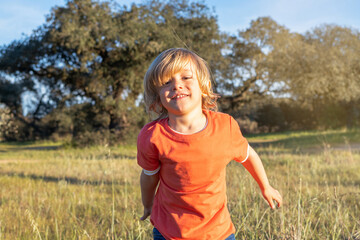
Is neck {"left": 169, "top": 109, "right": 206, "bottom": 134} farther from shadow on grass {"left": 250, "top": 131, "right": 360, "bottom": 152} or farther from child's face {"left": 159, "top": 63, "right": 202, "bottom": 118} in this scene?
shadow on grass {"left": 250, "top": 131, "right": 360, "bottom": 152}

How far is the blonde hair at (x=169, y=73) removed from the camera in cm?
156

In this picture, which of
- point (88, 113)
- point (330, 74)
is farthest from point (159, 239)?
point (330, 74)

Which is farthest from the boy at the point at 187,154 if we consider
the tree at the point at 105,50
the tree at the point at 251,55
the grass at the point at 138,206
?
the tree at the point at 251,55

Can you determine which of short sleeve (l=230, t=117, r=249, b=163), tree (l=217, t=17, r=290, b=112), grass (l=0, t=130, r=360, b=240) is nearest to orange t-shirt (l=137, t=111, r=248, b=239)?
short sleeve (l=230, t=117, r=249, b=163)

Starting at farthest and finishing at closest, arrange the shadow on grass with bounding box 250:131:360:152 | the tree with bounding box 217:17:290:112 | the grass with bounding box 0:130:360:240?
1. the tree with bounding box 217:17:290:112
2. the shadow on grass with bounding box 250:131:360:152
3. the grass with bounding box 0:130:360:240

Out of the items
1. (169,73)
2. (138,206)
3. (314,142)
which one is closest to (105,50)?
(314,142)

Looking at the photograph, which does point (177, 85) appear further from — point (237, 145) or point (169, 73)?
point (237, 145)

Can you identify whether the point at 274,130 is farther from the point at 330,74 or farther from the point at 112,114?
the point at 112,114

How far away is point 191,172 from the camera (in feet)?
4.87

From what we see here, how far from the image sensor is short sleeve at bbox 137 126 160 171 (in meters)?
1.51

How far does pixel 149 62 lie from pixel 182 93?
12.2 meters

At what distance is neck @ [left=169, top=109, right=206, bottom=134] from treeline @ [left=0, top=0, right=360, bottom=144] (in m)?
5.66

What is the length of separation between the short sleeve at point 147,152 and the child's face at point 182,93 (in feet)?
0.54

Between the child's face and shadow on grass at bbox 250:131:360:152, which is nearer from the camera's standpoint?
the child's face
